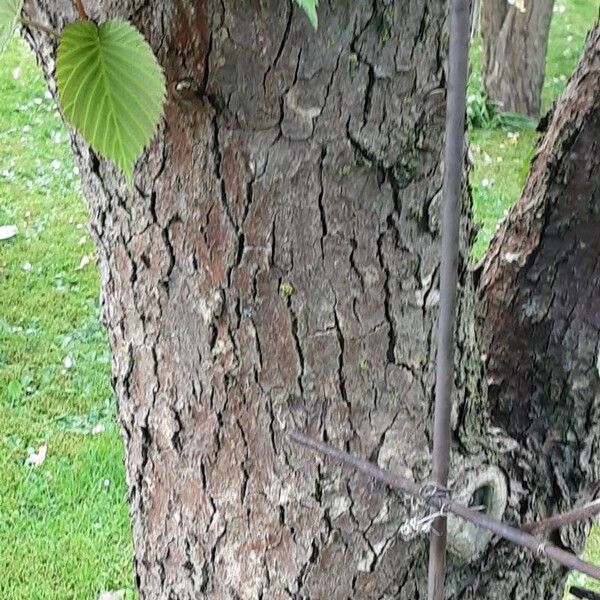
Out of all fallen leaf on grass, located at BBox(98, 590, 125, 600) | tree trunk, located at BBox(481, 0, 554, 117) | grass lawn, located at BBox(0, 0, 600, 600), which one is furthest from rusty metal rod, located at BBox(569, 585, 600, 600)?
tree trunk, located at BBox(481, 0, 554, 117)

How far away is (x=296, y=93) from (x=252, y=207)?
12cm

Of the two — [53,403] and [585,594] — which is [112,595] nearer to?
[53,403]

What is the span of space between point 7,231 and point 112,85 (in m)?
3.40

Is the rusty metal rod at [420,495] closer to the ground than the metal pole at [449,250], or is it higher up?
closer to the ground

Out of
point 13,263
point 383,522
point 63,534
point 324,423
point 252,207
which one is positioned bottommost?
point 63,534

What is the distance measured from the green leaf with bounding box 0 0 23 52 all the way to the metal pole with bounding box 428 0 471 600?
29 centimetres

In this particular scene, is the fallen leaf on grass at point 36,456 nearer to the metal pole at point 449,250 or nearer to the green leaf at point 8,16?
the metal pole at point 449,250

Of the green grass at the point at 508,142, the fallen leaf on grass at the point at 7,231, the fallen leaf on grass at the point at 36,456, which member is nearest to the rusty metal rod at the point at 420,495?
the green grass at the point at 508,142

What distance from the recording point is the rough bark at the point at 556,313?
3.76ft

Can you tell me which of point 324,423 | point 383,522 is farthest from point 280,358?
point 383,522

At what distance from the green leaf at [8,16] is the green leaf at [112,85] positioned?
0.08 meters

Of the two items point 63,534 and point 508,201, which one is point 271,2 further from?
point 508,201

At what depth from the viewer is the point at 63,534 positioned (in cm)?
268

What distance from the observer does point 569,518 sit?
3.10 feet
